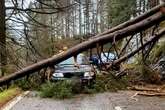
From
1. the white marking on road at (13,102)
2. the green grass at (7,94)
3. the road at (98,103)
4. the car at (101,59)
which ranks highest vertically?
the car at (101,59)

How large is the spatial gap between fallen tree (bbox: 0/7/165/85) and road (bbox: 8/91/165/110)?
35.3 feet

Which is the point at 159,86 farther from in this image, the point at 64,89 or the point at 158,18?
the point at 158,18

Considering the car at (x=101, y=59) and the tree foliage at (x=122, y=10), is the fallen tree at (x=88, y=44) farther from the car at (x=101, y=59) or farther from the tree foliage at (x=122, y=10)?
the tree foliage at (x=122, y=10)

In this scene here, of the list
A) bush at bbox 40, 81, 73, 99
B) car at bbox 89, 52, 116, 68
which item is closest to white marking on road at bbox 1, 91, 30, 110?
bush at bbox 40, 81, 73, 99

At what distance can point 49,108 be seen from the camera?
590 inches

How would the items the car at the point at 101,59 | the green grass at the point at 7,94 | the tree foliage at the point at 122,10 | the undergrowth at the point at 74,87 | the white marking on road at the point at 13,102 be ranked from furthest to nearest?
1. the tree foliage at the point at 122,10
2. the undergrowth at the point at 74,87
3. the green grass at the point at 7,94
4. the white marking on road at the point at 13,102
5. the car at the point at 101,59

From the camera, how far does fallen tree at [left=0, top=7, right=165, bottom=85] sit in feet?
12.4

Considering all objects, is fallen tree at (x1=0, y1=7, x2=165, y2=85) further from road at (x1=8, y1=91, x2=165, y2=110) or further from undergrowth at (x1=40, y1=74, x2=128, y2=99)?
undergrowth at (x1=40, y1=74, x2=128, y2=99)

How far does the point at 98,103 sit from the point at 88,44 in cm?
1258

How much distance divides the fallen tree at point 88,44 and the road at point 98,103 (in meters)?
10.7

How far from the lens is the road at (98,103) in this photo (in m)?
15.0

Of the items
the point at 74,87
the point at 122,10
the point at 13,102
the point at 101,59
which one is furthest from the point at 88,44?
the point at 122,10

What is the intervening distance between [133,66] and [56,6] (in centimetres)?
787

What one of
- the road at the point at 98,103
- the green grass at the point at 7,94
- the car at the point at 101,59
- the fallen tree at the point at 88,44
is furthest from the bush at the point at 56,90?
the fallen tree at the point at 88,44
